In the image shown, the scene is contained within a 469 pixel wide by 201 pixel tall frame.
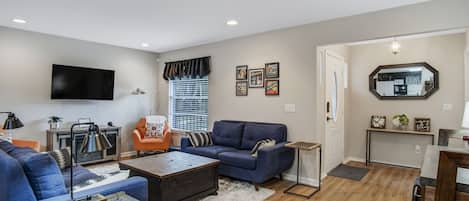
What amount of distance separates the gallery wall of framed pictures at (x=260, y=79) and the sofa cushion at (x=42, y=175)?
10.4 feet

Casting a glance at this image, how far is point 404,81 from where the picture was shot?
482 cm

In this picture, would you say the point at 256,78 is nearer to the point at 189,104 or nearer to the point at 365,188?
the point at 189,104

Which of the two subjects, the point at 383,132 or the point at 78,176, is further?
the point at 383,132

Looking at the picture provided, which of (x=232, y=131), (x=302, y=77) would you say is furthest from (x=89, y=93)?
(x=302, y=77)

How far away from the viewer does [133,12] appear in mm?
3457

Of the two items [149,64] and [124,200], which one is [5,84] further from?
[124,200]

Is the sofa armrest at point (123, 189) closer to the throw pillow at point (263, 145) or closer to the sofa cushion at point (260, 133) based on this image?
the throw pillow at point (263, 145)

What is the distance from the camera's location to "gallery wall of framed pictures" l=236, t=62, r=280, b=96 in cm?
429

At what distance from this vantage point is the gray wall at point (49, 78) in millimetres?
4352

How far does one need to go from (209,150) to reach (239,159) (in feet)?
2.07

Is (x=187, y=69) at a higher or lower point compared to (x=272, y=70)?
higher

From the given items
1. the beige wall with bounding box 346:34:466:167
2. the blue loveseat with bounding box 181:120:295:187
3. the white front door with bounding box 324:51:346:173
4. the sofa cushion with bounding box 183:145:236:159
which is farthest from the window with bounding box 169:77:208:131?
the beige wall with bounding box 346:34:466:167

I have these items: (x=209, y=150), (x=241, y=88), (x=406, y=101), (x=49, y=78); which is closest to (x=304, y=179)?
(x=209, y=150)

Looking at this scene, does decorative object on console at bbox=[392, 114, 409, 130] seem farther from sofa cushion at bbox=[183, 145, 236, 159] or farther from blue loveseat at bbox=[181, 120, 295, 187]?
sofa cushion at bbox=[183, 145, 236, 159]
